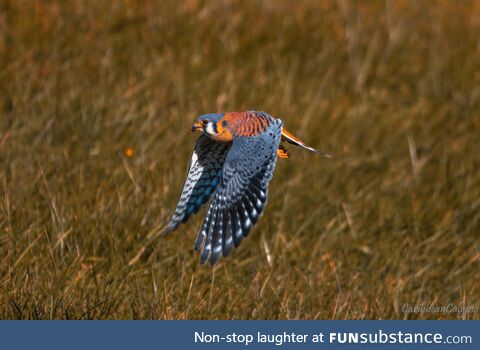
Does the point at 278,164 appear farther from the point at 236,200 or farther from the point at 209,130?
the point at 236,200

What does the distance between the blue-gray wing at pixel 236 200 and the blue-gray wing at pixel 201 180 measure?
432mm

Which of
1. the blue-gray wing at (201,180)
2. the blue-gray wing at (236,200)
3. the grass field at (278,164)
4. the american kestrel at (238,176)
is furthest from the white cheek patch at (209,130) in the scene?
the grass field at (278,164)

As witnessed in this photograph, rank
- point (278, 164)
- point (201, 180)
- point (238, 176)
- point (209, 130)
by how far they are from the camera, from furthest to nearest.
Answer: point (278, 164)
point (201, 180)
point (209, 130)
point (238, 176)

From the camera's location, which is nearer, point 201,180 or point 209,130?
point 209,130

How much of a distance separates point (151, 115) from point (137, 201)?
1059 millimetres

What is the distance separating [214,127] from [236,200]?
1.15ft

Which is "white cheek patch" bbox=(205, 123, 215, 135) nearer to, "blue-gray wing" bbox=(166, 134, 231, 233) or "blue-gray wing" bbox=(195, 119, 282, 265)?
"blue-gray wing" bbox=(195, 119, 282, 265)

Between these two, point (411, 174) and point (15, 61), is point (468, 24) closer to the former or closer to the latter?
point (411, 174)

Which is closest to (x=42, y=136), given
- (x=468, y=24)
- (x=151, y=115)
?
(x=151, y=115)

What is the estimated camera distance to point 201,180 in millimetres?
5109

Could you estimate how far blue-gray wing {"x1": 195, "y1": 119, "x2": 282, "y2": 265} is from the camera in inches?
179

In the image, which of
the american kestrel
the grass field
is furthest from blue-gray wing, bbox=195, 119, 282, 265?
the grass field

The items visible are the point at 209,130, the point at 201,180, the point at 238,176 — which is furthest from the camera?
the point at 201,180

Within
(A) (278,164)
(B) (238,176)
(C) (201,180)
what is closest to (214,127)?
(B) (238,176)
